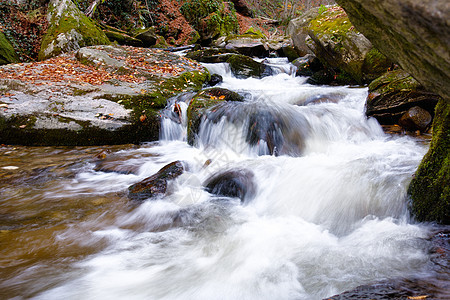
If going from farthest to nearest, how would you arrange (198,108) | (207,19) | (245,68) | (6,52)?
(207,19), (245,68), (6,52), (198,108)

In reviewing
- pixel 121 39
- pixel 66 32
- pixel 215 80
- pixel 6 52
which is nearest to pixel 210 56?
pixel 215 80

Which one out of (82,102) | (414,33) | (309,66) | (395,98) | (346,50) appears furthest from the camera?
(309,66)

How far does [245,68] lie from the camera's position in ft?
37.7

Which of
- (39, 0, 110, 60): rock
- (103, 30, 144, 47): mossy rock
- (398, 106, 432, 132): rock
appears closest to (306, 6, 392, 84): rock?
(398, 106, 432, 132): rock

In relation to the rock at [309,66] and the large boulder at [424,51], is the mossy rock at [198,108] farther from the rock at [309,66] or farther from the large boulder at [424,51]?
the rock at [309,66]

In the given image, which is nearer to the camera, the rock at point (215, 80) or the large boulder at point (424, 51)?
the large boulder at point (424, 51)

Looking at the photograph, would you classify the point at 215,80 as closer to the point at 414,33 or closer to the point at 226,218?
the point at 226,218

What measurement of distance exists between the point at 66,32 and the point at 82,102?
575 centimetres

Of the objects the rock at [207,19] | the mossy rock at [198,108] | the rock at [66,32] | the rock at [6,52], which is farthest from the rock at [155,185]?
the rock at [207,19]

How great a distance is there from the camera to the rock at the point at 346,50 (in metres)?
7.34

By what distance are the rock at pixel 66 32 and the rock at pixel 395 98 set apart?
1033cm

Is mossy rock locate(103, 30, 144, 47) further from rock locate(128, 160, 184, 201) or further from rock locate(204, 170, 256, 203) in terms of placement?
rock locate(204, 170, 256, 203)

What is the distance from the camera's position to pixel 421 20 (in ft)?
4.18

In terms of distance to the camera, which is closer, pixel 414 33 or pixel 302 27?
pixel 414 33
